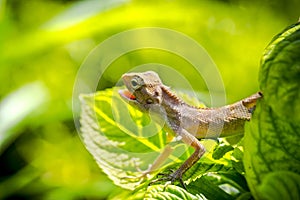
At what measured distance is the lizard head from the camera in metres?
1.04

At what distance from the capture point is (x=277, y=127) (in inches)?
22.4

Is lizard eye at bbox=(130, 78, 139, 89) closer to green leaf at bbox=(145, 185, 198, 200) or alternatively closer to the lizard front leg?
the lizard front leg

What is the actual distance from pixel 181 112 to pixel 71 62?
1.54 meters

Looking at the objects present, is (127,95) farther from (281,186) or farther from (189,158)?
(281,186)

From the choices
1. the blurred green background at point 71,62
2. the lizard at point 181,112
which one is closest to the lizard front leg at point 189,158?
the lizard at point 181,112

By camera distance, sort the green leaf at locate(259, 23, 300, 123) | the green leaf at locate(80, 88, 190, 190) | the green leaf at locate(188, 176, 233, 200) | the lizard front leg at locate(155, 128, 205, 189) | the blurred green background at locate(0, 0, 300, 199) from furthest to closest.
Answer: the blurred green background at locate(0, 0, 300, 199), the green leaf at locate(80, 88, 190, 190), the lizard front leg at locate(155, 128, 205, 189), the green leaf at locate(188, 176, 233, 200), the green leaf at locate(259, 23, 300, 123)

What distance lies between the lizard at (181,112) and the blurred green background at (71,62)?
3.15 ft

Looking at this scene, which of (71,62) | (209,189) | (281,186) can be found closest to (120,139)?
(209,189)

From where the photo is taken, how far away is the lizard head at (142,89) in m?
1.04

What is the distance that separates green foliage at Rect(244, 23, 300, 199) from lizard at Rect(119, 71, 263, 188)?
31 centimetres

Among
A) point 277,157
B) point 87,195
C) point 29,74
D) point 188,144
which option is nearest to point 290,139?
point 277,157

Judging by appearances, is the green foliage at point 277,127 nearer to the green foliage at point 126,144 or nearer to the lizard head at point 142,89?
the green foliage at point 126,144

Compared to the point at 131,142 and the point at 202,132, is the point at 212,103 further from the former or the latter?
the point at 131,142

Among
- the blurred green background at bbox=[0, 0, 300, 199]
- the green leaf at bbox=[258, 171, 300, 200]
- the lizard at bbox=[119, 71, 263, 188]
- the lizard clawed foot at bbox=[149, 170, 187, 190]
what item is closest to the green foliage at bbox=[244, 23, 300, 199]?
the green leaf at bbox=[258, 171, 300, 200]
